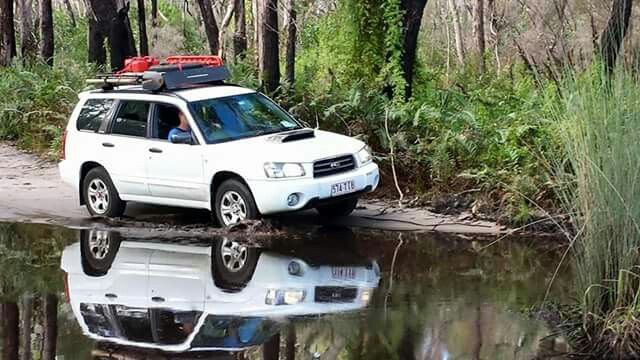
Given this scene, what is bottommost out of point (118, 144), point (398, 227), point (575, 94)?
point (398, 227)

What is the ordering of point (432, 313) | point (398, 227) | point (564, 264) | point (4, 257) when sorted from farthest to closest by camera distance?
1. point (398, 227)
2. point (4, 257)
3. point (564, 264)
4. point (432, 313)

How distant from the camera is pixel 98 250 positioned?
11.3m

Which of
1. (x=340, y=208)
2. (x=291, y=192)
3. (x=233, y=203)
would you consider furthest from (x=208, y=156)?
(x=340, y=208)

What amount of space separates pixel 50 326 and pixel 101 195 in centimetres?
518

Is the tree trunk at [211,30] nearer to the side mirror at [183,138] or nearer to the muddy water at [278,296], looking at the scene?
the side mirror at [183,138]

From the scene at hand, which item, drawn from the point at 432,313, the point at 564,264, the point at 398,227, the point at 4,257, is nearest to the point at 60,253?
the point at 4,257

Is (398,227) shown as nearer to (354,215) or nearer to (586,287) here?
(354,215)

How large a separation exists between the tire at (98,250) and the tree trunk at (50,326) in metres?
1.05

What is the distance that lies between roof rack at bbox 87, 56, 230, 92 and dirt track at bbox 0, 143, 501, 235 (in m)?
1.79

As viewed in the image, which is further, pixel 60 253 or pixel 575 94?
pixel 60 253

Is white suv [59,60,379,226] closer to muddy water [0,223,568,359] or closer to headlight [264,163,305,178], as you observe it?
headlight [264,163,305,178]

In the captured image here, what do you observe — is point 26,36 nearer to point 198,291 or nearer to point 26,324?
point 198,291

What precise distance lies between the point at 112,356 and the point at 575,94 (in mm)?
3959

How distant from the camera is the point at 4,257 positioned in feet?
36.3
